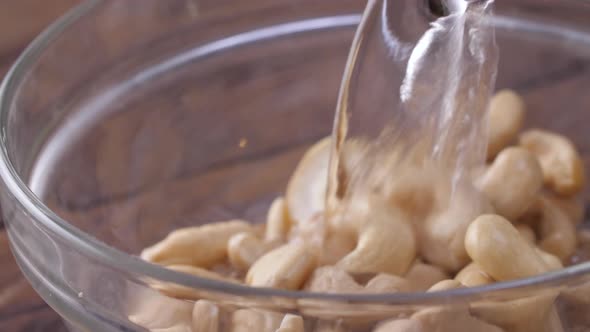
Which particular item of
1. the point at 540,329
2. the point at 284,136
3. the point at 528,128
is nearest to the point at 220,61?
the point at 284,136

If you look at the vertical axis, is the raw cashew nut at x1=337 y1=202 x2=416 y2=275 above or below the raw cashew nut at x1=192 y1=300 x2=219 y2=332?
below

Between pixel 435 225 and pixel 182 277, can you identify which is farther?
pixel 435 225

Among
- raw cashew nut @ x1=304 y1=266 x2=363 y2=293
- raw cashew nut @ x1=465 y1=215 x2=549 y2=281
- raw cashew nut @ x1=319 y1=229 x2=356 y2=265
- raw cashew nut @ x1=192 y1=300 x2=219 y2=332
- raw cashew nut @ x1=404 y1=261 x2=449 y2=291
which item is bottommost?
raw cashew nut @ x1=319 y1=229 x2=356 y2=265

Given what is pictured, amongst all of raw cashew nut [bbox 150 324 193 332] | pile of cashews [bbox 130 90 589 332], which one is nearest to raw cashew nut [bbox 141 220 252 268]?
pile of cashews [bbox 130 90 589 332]

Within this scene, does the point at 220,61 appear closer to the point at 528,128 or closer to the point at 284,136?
the point at 284,136

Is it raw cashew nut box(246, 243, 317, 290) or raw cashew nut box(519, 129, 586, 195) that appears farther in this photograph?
raw cashew nut box(519, 129, 586, 195)

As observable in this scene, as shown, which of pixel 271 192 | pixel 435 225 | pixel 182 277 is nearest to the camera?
pixel 182 277

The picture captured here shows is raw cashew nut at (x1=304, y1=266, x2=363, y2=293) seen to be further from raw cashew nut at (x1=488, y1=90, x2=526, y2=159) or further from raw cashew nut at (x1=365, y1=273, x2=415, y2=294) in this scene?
raw cashew nut at (x1=488, y1=90, x2=526, y2=159)
